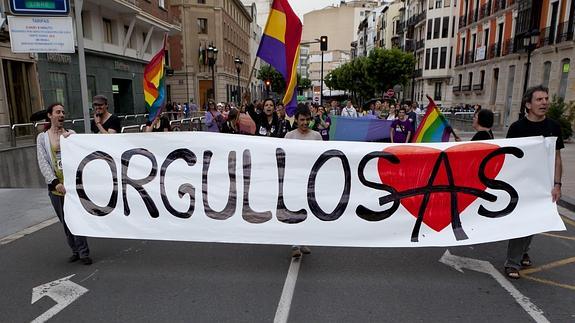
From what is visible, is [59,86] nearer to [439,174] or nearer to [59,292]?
[59,292]

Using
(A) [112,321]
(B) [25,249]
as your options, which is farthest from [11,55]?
(A) [112,321]

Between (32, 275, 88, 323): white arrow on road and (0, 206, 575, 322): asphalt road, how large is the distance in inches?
1.7

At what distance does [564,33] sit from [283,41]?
23218 millimetres

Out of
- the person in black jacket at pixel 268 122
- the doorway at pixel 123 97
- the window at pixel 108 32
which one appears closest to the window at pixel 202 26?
the doorway at pixel 123 97

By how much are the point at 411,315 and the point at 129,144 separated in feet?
10.7

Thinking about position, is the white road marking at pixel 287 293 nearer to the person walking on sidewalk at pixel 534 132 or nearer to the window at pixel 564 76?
the person walking on sidewalk at pixel 534 132

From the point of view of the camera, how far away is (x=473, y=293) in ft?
12.2

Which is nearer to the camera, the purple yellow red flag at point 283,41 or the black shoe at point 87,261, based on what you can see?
the black shoe at point 87,261

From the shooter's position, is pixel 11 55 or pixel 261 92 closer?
pixel 11 55

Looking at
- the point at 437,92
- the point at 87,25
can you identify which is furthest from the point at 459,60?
the point at 87,25

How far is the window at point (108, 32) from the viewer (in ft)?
70.6

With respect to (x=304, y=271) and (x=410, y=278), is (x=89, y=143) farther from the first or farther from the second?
(x=410, y=278)

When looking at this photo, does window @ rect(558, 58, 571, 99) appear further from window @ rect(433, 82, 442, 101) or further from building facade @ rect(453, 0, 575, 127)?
window @ rect(433, 82, 442, 101)

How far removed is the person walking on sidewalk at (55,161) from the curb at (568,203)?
713cm
